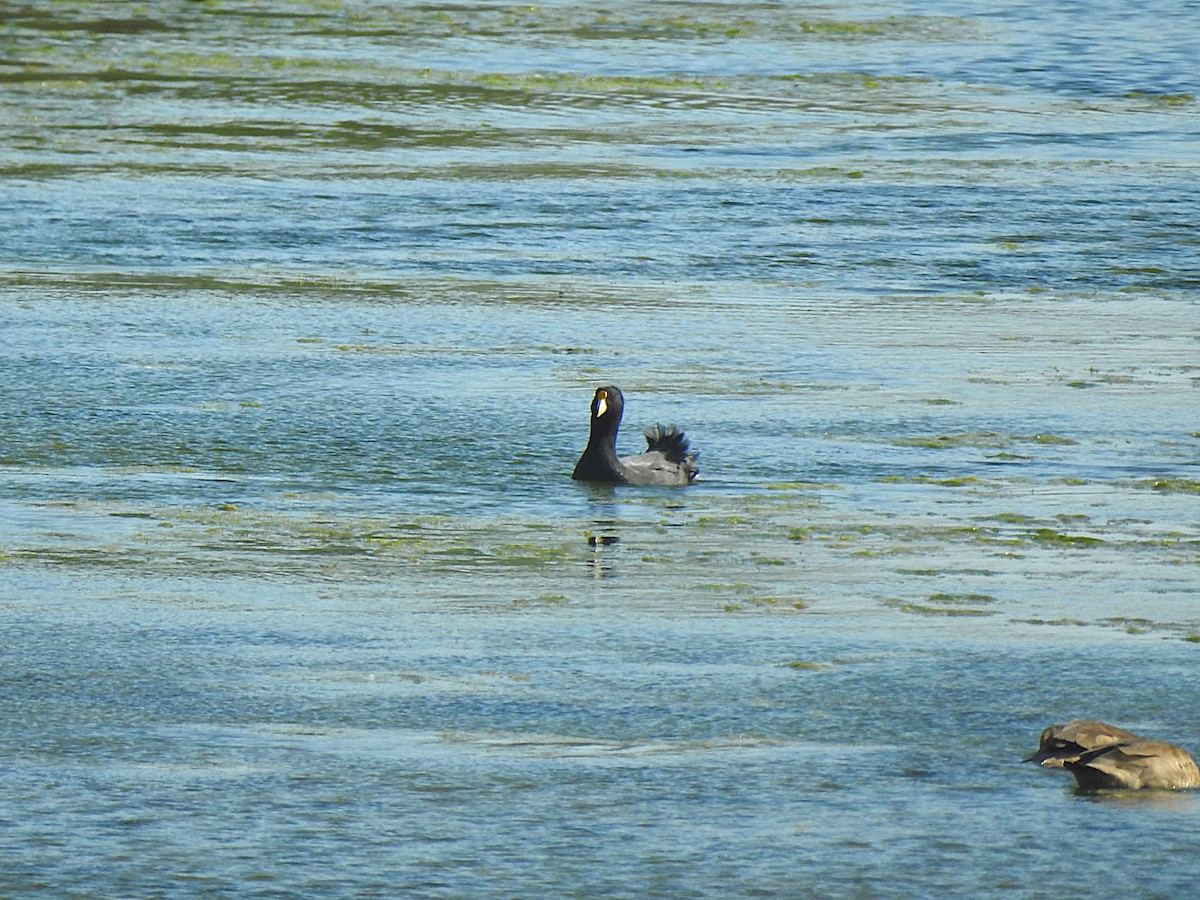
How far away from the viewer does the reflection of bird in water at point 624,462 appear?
11.7 meters

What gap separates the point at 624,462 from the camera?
11773mm

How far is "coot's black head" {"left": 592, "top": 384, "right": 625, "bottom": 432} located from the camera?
11.8m

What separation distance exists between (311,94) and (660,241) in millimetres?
8552

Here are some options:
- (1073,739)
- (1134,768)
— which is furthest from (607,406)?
(1134,768)

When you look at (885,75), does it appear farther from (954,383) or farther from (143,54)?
(954,383)

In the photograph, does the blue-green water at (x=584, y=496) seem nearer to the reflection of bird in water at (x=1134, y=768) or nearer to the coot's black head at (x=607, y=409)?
the reflection of bird in water at (x=1134, y=768)

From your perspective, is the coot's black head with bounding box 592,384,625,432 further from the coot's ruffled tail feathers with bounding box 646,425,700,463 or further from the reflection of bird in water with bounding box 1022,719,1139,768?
the reflection of bird in water with bounding box 1022,719,1139,768

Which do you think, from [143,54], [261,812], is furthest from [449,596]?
[143,54]

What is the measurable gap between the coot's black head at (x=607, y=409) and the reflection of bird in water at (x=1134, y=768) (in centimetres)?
493

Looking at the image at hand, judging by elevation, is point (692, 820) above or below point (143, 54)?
below

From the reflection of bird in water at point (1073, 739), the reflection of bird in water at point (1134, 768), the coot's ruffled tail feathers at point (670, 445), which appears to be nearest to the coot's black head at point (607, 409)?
the coot's ruffled tail feathers at point (670, 445)

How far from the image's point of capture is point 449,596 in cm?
932

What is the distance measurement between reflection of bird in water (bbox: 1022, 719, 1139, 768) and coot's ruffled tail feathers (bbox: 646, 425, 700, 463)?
462 cm

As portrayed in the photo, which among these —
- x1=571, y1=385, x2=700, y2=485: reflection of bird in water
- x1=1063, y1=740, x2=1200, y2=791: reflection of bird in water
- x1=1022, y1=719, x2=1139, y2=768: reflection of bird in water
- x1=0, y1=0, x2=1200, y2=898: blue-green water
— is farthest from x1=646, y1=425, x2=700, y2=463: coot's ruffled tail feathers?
x1=1063, y1=740, x2=1200, y2=791: reflection of bird in water
